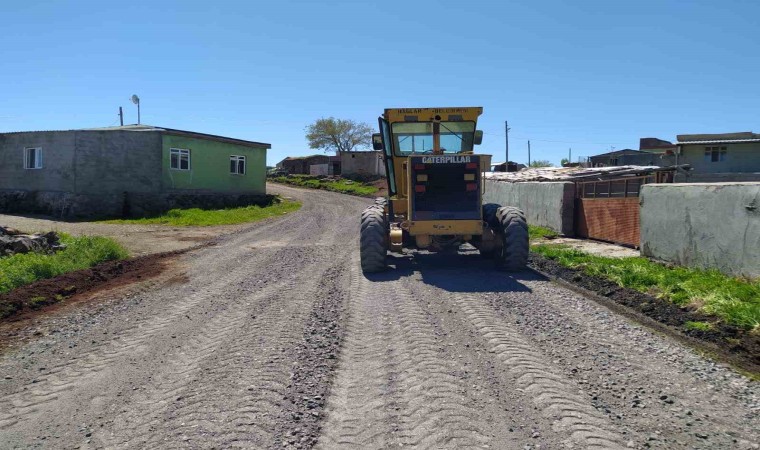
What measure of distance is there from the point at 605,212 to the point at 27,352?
42.4 ft

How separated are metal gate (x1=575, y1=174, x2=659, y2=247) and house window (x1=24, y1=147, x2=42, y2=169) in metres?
25.1

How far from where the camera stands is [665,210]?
11.0m

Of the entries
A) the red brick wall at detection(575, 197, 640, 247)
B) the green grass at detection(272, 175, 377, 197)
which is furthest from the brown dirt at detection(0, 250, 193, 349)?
the green grass at detection(272, 175, 377, 197)

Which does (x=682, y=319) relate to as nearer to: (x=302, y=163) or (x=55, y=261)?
(x=55, y=261)

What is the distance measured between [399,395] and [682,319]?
443 cm

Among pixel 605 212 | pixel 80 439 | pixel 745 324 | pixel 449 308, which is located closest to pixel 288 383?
pixel 80 439

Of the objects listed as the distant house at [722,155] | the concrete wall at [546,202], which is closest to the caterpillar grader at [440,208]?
the concrete wall at [546,202]

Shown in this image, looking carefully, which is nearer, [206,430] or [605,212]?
[206,430]

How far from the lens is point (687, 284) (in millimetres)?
8477

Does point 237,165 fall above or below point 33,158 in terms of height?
below

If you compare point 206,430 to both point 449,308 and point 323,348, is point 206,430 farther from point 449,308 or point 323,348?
point 449,308

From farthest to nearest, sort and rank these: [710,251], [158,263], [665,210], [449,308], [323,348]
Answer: [158,263] < [665,210] < [710,251] < [449,308] < [323,348]

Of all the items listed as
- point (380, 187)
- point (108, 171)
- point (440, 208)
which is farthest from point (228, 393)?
point (380, 187)

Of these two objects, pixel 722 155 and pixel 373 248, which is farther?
pixel 722 155
